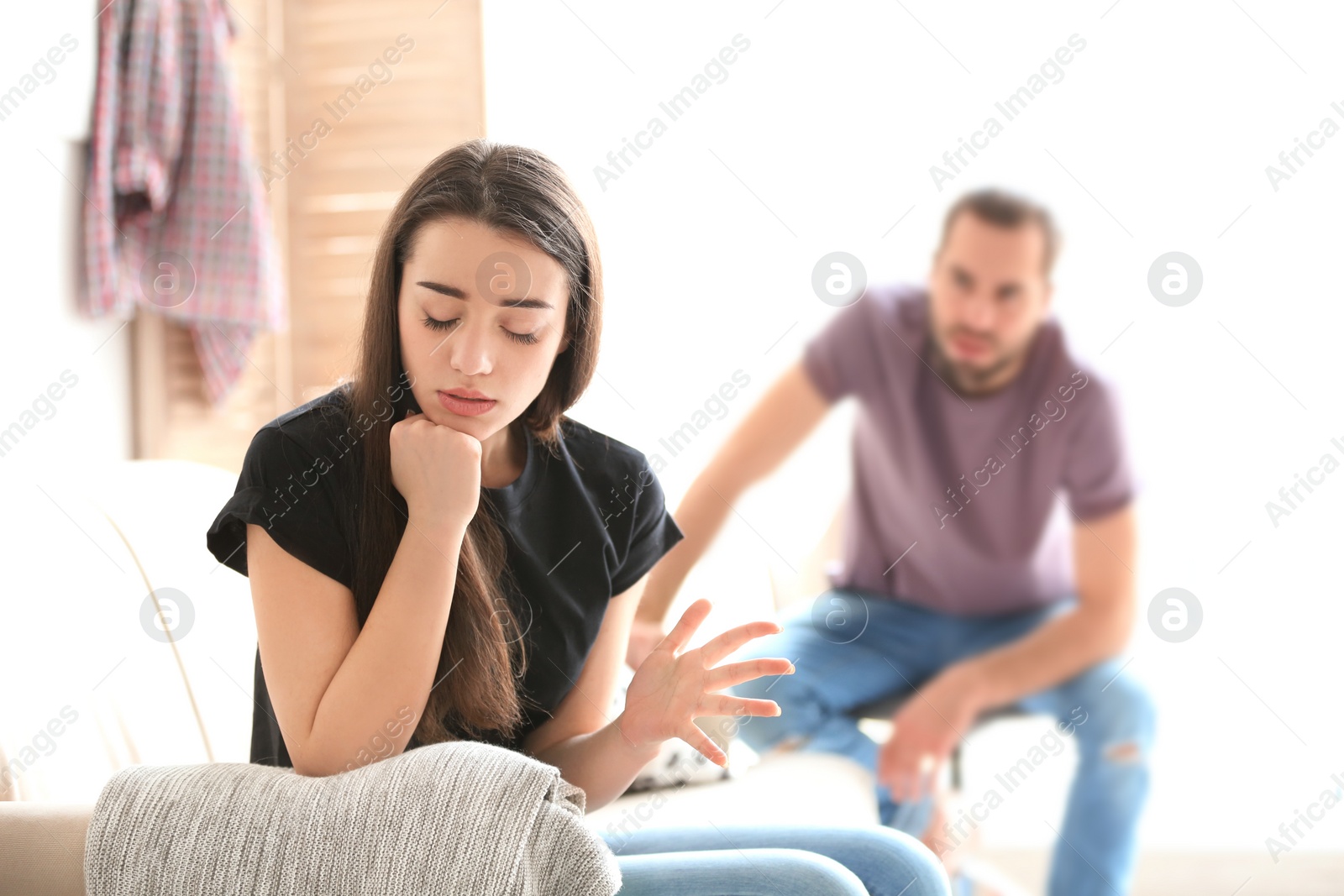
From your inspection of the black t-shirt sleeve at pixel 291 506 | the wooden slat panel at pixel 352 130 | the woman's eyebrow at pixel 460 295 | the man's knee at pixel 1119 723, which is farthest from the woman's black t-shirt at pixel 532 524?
the wooden slat panel at pixel 352 130

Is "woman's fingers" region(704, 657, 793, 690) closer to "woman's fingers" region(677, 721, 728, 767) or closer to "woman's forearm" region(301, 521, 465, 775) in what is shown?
"woman's fingers" region(677, 721, 728, 767)

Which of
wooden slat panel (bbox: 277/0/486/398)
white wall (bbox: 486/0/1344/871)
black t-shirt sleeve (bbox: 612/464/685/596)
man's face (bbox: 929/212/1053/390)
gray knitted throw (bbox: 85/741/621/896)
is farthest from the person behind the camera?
wooden slat panel (bbox: 277/0/486/398)

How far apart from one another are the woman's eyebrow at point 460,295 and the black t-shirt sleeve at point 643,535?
188 mm

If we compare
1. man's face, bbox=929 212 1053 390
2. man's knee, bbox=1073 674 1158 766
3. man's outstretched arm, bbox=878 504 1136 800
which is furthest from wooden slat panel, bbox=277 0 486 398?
man's knee, bbox=1073 674 1158 766

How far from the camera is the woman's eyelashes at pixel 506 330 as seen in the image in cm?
59

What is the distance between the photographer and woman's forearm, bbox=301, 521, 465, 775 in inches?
21.8

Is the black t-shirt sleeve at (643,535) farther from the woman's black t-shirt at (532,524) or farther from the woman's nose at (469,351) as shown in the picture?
the woman's nose at (469,351)

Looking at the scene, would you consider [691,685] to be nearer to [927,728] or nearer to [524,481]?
[524,481]

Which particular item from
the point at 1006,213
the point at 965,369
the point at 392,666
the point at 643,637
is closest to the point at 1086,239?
the point at 1006,213

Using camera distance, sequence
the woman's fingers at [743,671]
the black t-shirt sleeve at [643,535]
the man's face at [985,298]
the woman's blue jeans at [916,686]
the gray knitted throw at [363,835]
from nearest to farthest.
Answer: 1. the gray knitted throw at [363,835]
2. the woman's fingers at [743,671]
3. the black t-shirt sleeve at [643,535]
4. the man's face at [985,298]
5. the woman's blue jeans at [916,686]

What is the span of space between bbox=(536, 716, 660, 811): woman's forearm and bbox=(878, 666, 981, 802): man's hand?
53 cm

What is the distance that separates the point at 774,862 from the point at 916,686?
1.98 feet

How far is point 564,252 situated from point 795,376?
24.3 inches

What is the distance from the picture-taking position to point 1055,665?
3.90 feet
